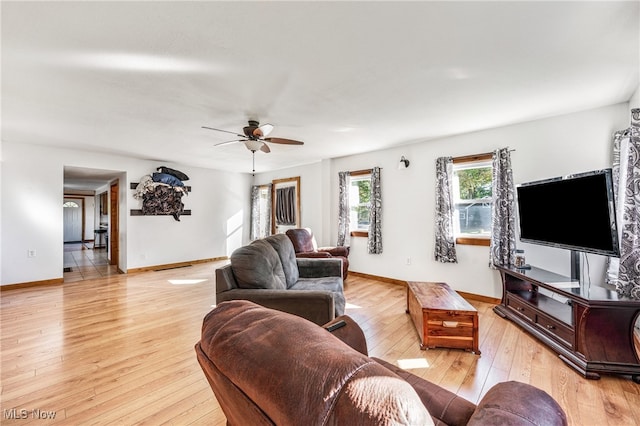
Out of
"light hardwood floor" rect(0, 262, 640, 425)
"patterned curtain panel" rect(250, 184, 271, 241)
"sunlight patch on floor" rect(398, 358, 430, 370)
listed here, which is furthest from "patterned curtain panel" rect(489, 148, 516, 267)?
"patterned curtain panel" rect(250, 184, 271, 241)

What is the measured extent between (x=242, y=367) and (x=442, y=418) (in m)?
0.82

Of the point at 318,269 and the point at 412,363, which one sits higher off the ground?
the point at 318,269

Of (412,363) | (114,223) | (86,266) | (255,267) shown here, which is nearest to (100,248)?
(86,266)

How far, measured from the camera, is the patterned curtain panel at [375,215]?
470 centimetres

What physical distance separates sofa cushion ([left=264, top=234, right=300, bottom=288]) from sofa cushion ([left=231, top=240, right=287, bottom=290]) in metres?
0.26

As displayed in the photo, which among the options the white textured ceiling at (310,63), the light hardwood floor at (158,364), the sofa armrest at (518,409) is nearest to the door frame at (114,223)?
the light hardwood floor at (158,364)

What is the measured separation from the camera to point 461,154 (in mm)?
3906

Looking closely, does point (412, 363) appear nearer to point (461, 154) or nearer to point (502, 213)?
point (502, 213)

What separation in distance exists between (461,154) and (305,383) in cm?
421

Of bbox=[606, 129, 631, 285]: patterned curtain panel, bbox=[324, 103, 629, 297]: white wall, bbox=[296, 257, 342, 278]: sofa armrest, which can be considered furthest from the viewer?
bbox=[296, 257, 342, 278]: sofa armrest

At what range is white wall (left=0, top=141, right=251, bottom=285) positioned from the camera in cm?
420

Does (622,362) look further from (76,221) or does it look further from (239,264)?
(76,221)

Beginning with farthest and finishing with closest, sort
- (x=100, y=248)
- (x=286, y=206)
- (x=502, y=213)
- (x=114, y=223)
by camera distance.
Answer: (x=100, y=248), (x=286, y=206), (x=114, y=223), (x=502, y=213)

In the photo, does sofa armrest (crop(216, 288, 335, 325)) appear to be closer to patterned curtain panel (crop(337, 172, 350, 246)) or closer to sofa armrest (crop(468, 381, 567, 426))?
sofa armrest (crop(468, 381, 567, 426))
